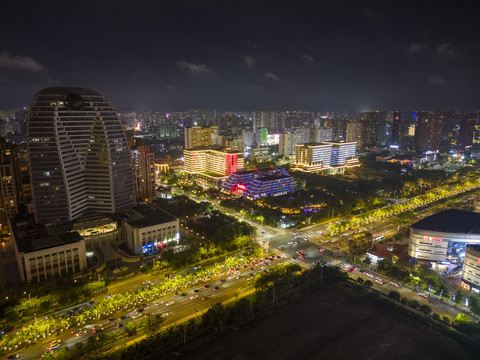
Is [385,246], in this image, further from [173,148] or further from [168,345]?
[173,148]

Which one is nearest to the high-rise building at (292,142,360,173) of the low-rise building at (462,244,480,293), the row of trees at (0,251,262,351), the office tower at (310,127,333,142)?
the office tower at (310,127,333,142)

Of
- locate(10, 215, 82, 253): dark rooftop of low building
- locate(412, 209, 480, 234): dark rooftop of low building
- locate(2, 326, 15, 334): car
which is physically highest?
locate(412, 209, 480, 234): dark rooftop of low building

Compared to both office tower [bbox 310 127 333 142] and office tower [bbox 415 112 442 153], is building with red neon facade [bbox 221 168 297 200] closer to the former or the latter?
office tower [bbox 310 127 333 142]

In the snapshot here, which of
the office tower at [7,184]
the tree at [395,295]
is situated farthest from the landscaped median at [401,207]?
the office tower at [7,184]

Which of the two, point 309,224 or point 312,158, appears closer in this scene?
point 309,224

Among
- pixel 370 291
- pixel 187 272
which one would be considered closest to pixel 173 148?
pixel 187 272

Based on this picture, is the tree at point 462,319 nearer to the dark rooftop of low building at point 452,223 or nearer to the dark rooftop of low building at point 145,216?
the dark rooftop of low building at point 452,223
